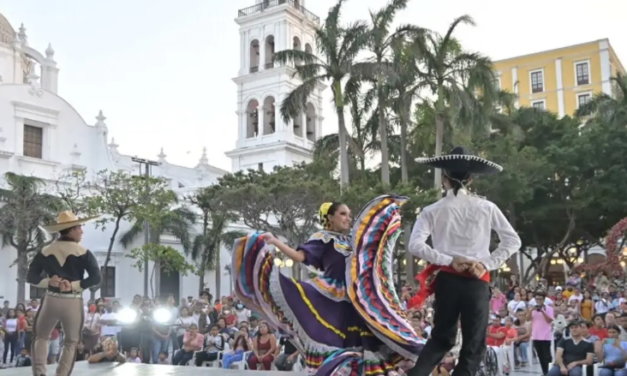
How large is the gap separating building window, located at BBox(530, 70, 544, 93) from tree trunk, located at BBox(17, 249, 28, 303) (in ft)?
134

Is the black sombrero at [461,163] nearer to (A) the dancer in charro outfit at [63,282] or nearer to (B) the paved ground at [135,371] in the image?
(A) the dancer in charro outfit at [63,282]

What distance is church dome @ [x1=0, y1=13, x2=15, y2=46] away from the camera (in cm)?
3944

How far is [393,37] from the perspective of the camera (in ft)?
77.1

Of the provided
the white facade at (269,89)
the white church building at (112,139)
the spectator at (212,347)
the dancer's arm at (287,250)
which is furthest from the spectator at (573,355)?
the white facade at (269,89)

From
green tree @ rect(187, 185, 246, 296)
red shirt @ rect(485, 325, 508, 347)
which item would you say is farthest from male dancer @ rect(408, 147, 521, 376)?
green tree @ rect(187, 185, 246, 296)

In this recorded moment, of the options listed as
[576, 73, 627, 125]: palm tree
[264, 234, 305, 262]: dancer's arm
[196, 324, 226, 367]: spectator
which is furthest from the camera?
[576, 73, 627, 125]: palm tree

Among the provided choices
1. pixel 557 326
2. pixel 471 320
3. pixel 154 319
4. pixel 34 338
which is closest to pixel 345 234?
pixel 471 320

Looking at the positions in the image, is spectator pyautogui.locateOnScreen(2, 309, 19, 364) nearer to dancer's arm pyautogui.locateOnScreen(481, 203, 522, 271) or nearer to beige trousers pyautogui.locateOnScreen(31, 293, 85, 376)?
beige trousers pyautogui.locateOnScreen(31, 293, 85, 376)

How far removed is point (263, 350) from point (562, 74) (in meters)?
47.6

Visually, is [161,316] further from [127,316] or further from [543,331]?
[543,331]

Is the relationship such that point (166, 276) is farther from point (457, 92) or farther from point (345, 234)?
point (345, 234)

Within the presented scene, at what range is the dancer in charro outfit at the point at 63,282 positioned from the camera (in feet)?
20.2

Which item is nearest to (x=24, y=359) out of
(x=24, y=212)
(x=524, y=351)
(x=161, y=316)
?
(x=161, y=316)

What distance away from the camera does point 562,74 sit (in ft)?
175
